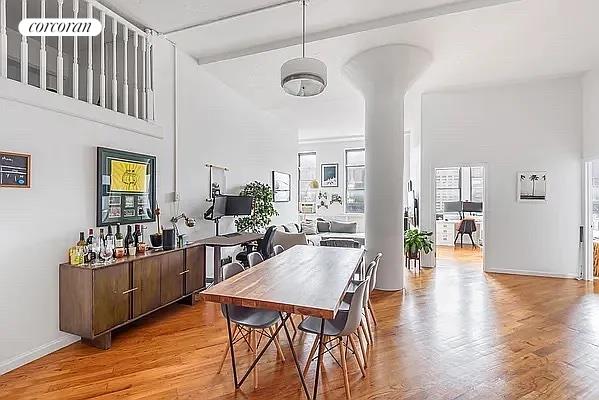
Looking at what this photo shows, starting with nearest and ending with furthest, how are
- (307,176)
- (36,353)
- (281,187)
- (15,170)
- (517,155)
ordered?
(15,170) < (36,353) < (517,155) < (281,187) < (307,176)

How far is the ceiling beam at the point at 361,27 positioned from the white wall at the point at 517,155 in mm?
3153

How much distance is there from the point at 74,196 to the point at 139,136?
3.85 ft

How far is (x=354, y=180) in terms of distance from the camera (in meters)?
12.0

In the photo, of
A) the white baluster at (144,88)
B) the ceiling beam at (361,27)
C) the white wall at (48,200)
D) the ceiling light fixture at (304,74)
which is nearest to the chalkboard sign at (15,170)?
the white wall at (48,200)

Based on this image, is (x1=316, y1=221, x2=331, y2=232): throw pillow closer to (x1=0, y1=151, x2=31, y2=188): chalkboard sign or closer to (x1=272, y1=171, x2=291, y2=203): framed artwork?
(x1=272, y1=171, x2=291, y2=203): framed artwork

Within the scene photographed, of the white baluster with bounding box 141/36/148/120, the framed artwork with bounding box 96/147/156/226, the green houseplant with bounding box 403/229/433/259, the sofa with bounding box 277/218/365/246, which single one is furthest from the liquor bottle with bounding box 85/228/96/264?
the sofa with bounding box 277/218/365/246

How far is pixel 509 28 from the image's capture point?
4.48 m

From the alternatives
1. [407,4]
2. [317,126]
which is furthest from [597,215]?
[317,126]

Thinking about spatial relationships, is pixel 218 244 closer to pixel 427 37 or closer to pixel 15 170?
pixel 15 170

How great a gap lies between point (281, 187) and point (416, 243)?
3.75 m

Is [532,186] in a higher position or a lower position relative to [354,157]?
lower

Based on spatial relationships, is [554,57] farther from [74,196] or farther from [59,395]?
[59,395]

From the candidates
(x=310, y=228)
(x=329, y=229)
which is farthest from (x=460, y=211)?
(x=310, y=228)

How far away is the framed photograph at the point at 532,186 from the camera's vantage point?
21.5ft
